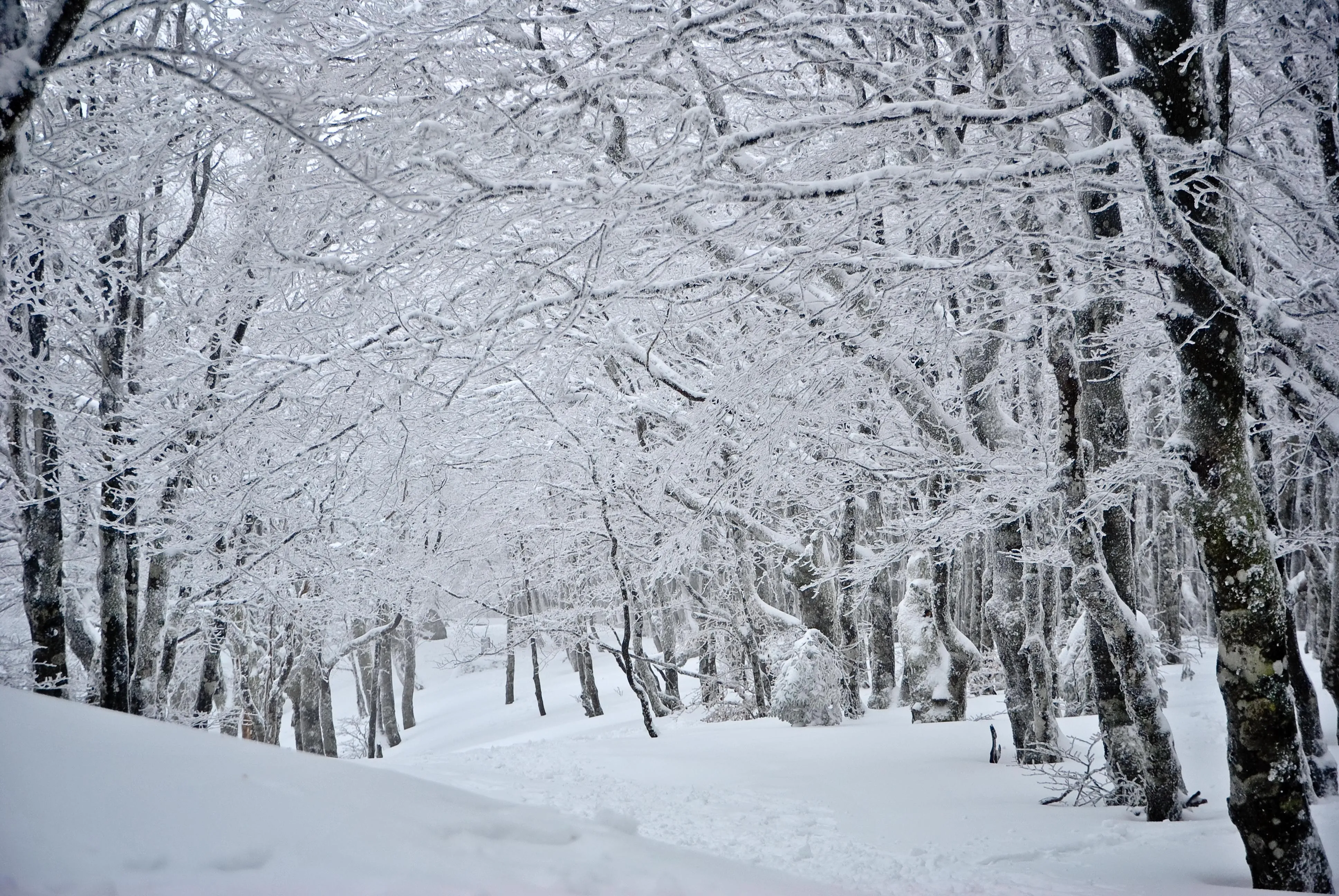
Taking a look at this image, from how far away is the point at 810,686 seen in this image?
13.3 m

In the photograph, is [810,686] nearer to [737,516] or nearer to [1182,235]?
[737,516]

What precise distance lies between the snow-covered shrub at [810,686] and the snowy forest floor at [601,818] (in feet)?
1.42

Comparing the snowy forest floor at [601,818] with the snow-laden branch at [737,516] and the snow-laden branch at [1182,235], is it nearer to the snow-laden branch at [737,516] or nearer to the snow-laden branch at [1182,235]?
the snow-laden branch at [737,516]

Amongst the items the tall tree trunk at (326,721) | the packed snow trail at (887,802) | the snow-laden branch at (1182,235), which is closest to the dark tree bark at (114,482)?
the packed snow trail at (887,802)

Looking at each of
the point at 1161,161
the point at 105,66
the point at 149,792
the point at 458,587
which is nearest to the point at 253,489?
the point at 105,66

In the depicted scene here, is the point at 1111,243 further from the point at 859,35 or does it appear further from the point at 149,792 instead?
the point at 149,792

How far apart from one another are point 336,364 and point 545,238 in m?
2.22

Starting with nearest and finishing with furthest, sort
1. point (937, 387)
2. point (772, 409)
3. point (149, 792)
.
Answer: point (149, 792), point (772, 409), point (937, 387)

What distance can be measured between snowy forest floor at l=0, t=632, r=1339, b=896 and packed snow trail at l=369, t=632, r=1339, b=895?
35 millimetres

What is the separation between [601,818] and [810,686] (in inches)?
423

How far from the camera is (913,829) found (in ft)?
21.4

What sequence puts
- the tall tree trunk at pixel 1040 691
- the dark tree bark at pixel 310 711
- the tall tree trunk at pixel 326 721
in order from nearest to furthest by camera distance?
1. the tall tree trunk at pixel 1040 691
2. the dark tree bark at pixel 310 711
3. the tall tree trunk at pixel 326 721

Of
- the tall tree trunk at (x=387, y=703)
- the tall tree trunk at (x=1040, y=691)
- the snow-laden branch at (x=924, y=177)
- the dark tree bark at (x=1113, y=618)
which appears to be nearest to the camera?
the snow-laden branch at (x=924, y=177)

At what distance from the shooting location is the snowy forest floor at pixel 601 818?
6.88ft
